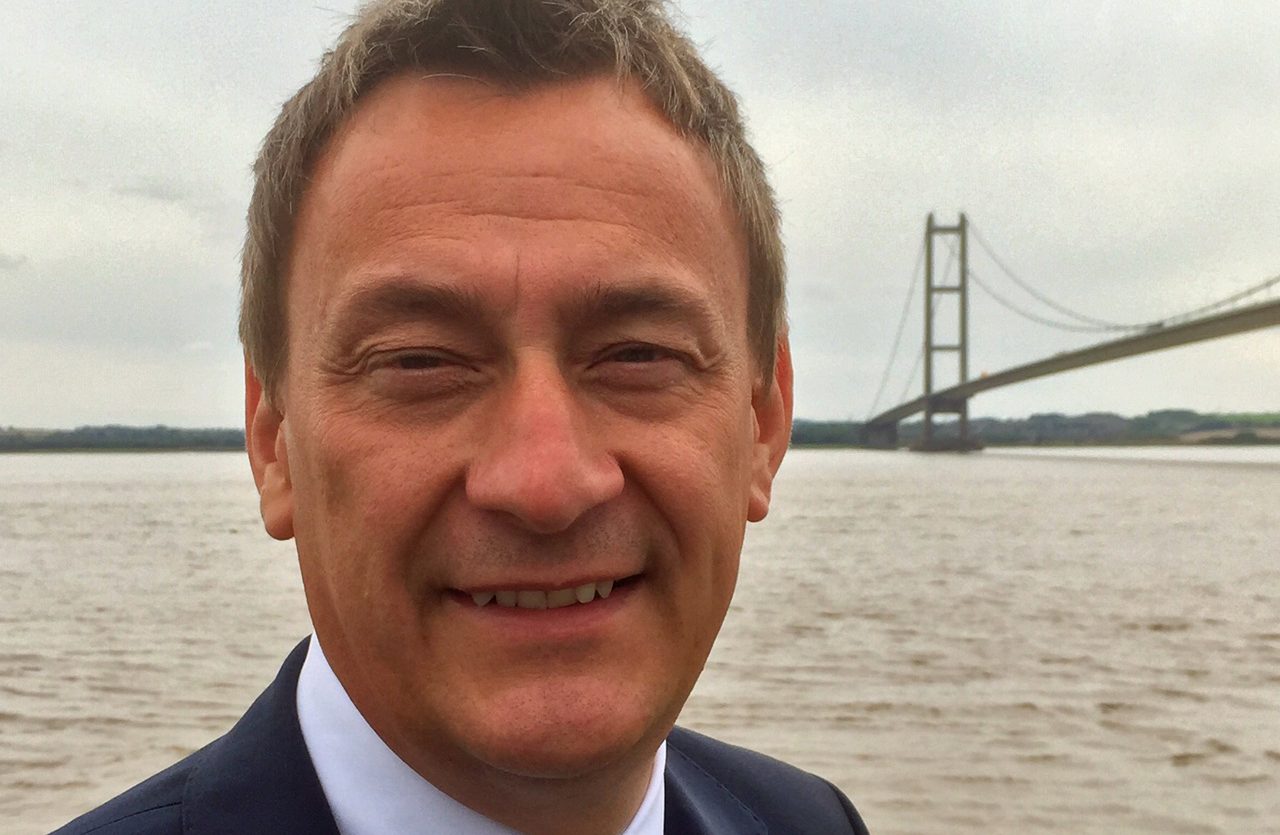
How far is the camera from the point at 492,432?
0.99 meters

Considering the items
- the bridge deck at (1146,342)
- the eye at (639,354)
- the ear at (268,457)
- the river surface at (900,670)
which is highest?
the bridge deck at (1146,342)

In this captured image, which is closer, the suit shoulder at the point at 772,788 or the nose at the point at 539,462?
the nose at the point at 539,462

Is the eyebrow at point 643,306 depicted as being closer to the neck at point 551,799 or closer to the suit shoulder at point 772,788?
the neck at point 551,799

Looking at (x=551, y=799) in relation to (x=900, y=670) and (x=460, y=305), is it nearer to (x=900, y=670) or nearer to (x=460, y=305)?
(x=460, y=305)

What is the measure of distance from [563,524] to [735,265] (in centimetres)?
40

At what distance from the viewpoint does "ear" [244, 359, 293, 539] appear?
119 centimetres

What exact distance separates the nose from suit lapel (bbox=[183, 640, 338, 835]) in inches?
13.0

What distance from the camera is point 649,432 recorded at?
1.05m

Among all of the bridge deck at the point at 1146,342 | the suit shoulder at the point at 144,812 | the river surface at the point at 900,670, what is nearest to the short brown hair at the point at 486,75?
the suit shoulder at the point at 144,812

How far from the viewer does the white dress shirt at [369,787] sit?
1054 millimetres

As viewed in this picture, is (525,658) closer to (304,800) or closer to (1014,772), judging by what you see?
(304,800)

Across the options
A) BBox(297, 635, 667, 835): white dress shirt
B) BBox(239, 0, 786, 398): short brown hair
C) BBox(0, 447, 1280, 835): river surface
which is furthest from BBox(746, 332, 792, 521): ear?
BBox(0, 447, 1280, 835): river surface

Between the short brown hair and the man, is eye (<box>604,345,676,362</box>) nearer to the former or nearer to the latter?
the man

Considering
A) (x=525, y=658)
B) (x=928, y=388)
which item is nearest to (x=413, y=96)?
(x=525, y=658)
